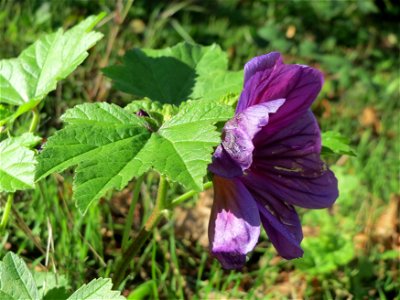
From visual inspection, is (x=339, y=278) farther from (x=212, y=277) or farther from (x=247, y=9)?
(x=247, y=9)

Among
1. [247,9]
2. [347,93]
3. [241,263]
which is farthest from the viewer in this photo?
[247,9]

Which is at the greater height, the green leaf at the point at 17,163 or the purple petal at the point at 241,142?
the purple petal at the point at 241,142

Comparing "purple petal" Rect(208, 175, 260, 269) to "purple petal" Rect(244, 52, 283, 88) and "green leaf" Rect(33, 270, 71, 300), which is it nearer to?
"purple petal" Rect(244, 52, 283, 88)

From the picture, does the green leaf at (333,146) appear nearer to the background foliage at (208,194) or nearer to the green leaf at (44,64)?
the background foliage at (208,194)

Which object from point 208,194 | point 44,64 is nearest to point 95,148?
Result: point 44,64

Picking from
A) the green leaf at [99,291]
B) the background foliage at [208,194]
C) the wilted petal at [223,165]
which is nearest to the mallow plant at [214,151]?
the wilted petal at [223,165]

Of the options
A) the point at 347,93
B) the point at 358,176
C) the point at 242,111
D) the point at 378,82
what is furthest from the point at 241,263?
the point at 378,82
